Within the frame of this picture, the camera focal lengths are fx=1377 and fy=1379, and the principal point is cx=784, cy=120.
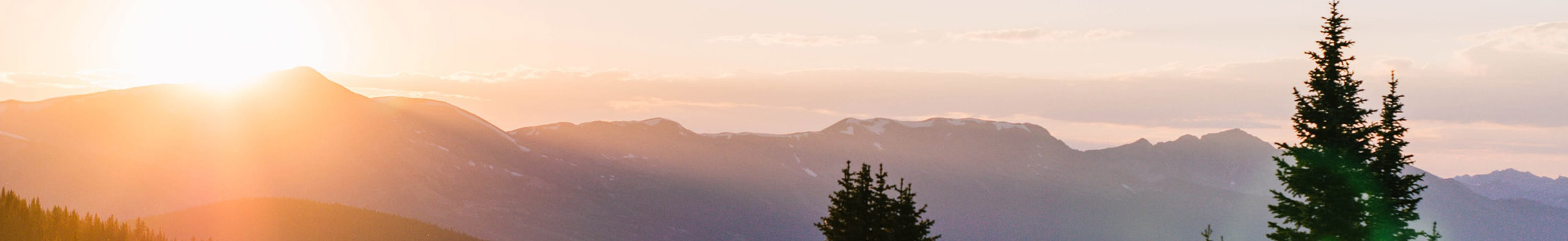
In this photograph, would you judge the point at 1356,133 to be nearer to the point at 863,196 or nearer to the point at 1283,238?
the point at 1283,238

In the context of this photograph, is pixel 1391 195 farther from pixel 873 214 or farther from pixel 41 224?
pixel 41 224

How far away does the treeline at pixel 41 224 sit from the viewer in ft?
90.2

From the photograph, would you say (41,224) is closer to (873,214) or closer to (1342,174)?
(873,214)

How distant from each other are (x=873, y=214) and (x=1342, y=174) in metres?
10.8

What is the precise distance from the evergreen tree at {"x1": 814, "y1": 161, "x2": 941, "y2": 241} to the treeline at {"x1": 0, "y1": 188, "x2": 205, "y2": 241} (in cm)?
1589

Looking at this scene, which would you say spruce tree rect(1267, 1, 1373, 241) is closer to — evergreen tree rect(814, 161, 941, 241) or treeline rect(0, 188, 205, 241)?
evergreen tree rect(814, 161, 941, 241)

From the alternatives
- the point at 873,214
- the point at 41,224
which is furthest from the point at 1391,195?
the point at 41,224

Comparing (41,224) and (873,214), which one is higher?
(873,214)

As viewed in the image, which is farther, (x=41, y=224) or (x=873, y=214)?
(x=873, y=214)

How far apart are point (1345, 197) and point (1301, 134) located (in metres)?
1.72

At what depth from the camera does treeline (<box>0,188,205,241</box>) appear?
27.5 meters

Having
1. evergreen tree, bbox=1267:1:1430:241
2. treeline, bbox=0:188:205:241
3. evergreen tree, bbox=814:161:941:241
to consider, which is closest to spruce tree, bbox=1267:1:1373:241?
evergreen tree, bbox=1267:1:1430:241

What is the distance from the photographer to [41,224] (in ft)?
93.4

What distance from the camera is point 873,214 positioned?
3331cm
